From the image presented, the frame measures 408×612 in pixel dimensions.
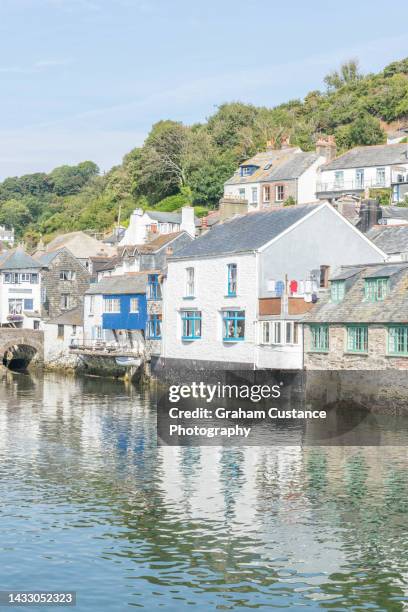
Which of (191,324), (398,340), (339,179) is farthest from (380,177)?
(398,340)

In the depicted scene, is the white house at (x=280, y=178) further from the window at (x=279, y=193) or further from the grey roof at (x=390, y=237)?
the grey roof at (x=390, y=237)

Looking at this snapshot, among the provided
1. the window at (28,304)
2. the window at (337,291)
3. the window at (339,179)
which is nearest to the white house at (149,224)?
the window at (28,304)

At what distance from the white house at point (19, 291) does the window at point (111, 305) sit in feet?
59.9

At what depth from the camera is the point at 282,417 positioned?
161ft

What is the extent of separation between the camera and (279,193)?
314 ft

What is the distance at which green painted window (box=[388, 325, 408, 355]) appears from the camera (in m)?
45.1

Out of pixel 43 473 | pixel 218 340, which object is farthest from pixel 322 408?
pixel 43 473

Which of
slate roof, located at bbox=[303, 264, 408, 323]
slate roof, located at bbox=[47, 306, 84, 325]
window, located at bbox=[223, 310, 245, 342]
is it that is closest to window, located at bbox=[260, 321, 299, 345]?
slate roof, located at bbox=[303, 264, 408, 323]

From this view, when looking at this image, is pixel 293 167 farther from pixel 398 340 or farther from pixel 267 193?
pixel 398 340

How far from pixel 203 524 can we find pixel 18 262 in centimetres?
7208

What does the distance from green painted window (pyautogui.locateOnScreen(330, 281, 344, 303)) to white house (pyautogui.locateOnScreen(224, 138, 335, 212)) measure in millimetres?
41932

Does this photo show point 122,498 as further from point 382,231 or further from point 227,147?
point 227,147

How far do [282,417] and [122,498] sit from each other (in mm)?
21680

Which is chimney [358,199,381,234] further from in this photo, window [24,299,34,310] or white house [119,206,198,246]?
window [24,299,34,310]
